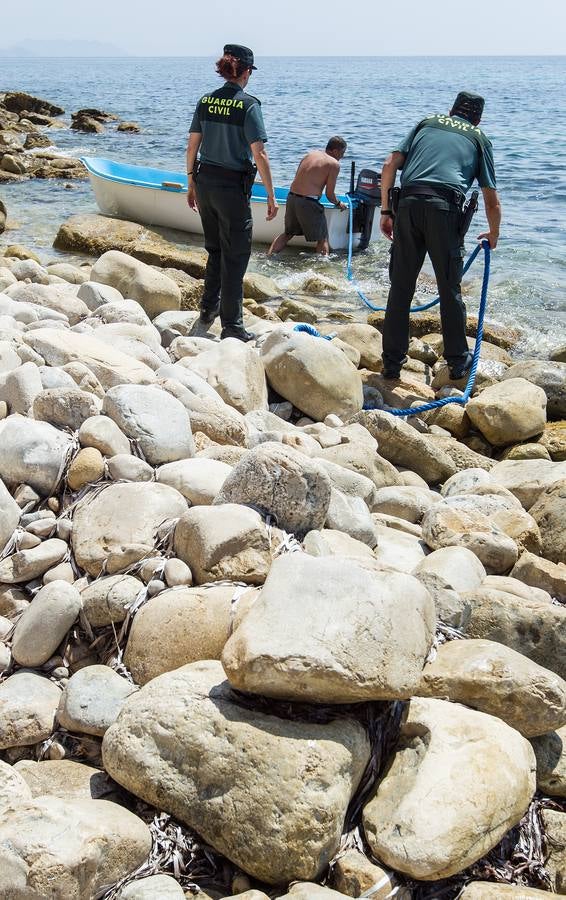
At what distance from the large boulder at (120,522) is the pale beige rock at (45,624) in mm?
223

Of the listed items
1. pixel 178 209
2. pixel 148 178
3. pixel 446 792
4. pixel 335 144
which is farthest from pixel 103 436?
pixel 148 178

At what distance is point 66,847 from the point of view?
1.96m

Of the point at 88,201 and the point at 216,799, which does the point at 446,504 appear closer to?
the point at 216,799

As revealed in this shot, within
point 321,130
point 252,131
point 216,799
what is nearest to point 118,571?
point 216,799

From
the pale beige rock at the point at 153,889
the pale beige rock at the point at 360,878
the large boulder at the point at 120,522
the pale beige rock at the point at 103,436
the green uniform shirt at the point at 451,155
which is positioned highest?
the green uniform shirt at the point at 451,155

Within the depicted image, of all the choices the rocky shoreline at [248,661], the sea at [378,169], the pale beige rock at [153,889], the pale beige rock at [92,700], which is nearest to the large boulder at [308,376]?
the rocky shoreline at [248,661]

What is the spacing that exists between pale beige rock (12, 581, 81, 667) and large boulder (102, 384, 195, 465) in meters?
0.87

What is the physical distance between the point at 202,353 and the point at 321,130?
86.3ft

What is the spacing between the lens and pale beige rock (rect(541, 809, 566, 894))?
7.92ft

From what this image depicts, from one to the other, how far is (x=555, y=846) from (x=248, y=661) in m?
1.05

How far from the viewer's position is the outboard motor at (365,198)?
1241cm

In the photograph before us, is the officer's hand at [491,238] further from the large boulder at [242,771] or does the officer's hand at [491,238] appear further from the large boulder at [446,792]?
the large boulder at [242,771]

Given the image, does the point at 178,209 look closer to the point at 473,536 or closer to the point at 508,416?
the point at 508,416

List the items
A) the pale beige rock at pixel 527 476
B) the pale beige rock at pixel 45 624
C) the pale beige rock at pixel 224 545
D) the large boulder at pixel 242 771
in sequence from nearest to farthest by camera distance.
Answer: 1. the large boulder at pixel 242 771
2. the pale beige rock at pixel 45 624
3. the pale beige rock at pixel 224 545
4. the pale beige rock at pixel 527 476
